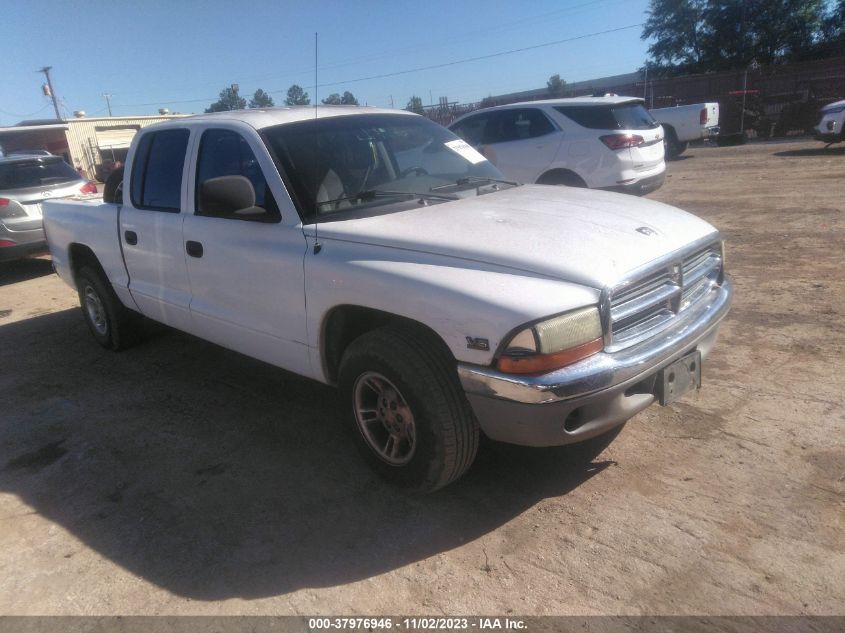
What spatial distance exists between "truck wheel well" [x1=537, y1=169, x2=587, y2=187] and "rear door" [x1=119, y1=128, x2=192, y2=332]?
17.6ft

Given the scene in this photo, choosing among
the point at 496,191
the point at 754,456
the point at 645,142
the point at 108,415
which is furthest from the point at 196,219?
the point at 645,142

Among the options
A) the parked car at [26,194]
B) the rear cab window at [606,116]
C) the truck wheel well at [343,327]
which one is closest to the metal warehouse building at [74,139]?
the parked car at [26,194]

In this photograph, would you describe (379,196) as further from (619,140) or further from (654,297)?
(619,140)

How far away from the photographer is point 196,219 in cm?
396

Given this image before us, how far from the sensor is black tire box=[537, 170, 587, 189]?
8.52 m

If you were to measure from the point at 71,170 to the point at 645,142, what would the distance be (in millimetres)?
8677

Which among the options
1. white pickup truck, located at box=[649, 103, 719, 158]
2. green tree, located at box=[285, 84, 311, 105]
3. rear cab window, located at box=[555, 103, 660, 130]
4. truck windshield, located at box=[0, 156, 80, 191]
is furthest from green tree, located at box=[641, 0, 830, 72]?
truck windshield, located at box=[0, 156, 80, 191]

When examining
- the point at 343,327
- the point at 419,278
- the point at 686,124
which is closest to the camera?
the point at 419,278

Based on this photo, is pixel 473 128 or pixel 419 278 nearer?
pixel 419 278

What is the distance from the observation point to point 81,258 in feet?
18.6

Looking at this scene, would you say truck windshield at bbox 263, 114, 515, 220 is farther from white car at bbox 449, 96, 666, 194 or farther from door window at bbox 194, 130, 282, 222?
white car at bbox 449, 96, 666, 194

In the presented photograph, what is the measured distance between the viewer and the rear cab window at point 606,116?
8.44 metres

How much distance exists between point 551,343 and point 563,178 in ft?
21.7

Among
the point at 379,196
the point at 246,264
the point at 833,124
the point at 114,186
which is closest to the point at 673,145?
the point at 833,124
